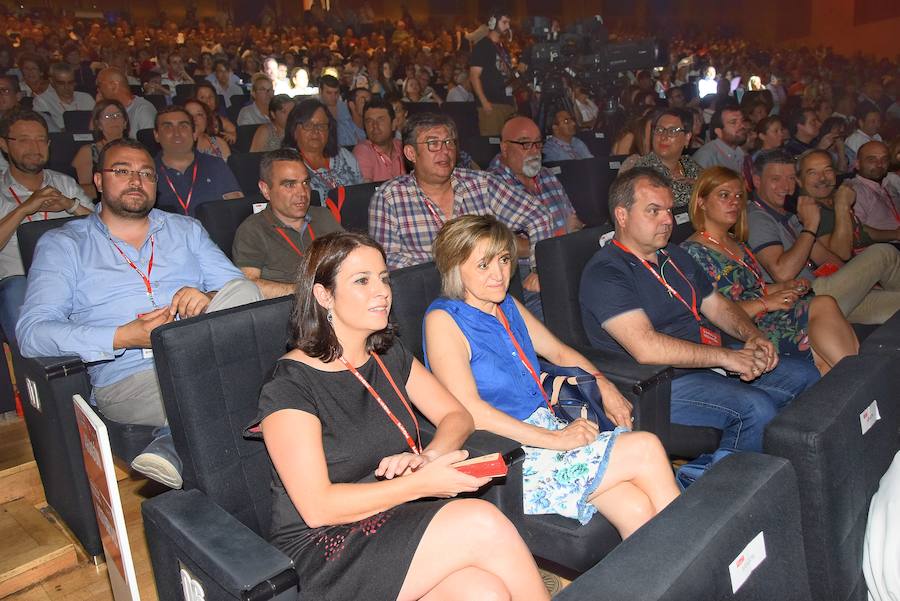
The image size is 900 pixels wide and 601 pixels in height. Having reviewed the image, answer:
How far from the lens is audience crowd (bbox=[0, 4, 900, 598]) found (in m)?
1.61

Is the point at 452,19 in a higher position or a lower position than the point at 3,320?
higher

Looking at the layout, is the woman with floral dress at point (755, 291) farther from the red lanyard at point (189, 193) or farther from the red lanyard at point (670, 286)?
the red lanyard at point (189, 193)

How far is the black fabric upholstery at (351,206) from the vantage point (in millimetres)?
3273

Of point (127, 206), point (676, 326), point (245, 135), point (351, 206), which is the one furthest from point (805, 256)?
point (245, 135)

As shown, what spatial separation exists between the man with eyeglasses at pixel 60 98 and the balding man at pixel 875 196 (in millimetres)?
5597

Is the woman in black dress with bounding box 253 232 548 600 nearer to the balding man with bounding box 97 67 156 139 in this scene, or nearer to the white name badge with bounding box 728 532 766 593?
Result: the white name badge with bounding box 728 532 766 593

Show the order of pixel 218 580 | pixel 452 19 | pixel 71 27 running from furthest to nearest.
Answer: pixel 452 19, pixel 71 27, pixel 218 580

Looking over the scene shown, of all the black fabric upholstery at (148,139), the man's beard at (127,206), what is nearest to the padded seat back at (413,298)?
the man's beard at (127,206)

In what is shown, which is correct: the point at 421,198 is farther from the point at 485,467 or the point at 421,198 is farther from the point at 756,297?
the point at 485,467

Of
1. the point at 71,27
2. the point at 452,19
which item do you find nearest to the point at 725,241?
the point at 71,27

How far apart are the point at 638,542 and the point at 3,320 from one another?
2.38 metres

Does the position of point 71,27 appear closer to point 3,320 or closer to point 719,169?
point 3,320

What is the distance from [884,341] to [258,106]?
513cm

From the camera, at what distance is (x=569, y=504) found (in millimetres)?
1732
